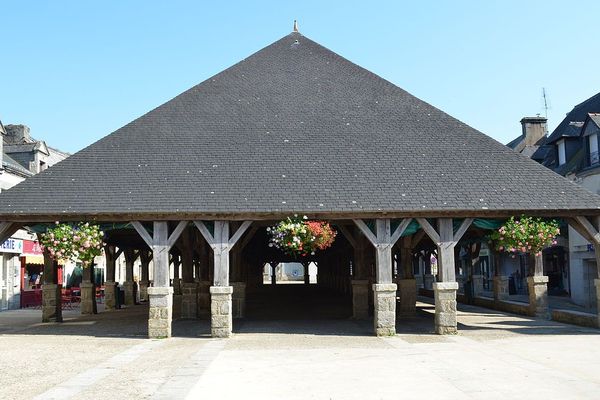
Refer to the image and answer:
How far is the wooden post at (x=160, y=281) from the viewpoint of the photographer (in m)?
13.7

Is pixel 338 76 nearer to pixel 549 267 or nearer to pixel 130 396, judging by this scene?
pixel 130 396

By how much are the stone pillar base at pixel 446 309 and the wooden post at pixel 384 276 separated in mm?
1053

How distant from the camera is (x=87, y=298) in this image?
21219mm

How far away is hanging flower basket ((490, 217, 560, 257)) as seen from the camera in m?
13.7

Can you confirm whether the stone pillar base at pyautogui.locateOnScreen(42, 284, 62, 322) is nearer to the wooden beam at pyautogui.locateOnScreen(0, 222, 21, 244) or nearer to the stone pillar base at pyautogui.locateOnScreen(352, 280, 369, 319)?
the wooden beam at pyautogui.locateOnScreen(0, 222, 21, 244)

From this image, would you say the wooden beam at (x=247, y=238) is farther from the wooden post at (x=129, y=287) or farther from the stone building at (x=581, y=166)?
the stone building at (x=581, y=166)

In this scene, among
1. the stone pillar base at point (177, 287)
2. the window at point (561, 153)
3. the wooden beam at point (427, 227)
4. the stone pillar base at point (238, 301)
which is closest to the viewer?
the wooden beam at point (427, 227)

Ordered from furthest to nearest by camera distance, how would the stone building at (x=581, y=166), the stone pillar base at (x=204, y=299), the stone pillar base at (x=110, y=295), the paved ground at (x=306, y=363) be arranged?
the stone pillar base at (x=110, y=295) < the stone building at (x=581, y=166) < the stone pillar base at (x=204, y=299) < the paved ground at (x=306, y=363)

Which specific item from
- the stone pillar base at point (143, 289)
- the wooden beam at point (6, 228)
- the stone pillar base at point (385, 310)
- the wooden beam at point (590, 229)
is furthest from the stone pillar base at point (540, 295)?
the stone pillar base at point (143, 289)

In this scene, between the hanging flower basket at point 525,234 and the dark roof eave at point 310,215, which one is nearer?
the dark roof eave at point 310,215

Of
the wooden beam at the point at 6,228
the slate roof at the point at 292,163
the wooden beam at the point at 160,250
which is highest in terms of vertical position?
the slate roof at the point at 292,163

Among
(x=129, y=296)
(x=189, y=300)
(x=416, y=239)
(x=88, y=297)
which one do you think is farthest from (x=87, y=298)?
(x=416, y=239)

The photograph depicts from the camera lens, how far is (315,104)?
16.8 meters

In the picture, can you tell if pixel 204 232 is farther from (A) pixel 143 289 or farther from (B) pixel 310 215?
(A) pixel 143 289
